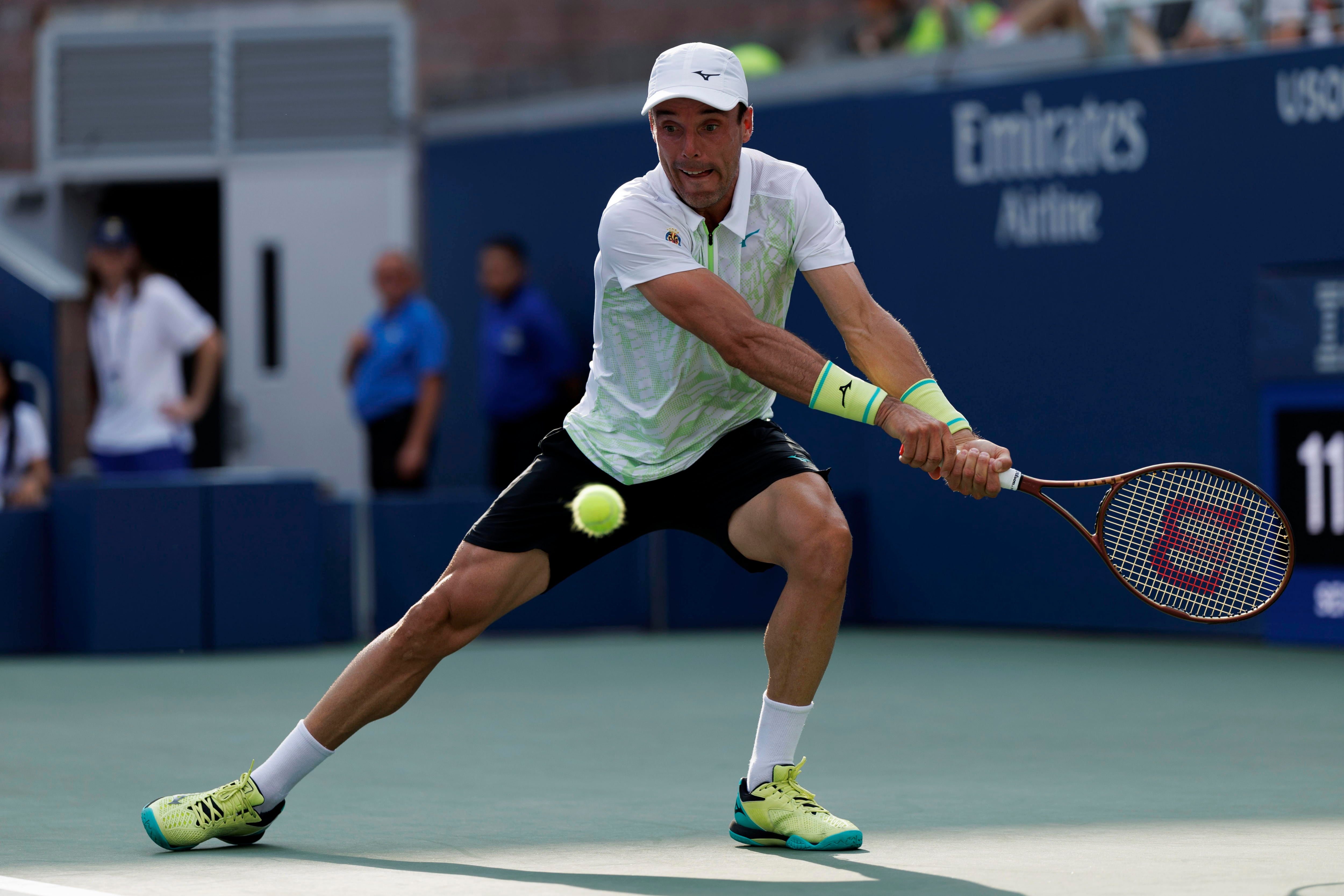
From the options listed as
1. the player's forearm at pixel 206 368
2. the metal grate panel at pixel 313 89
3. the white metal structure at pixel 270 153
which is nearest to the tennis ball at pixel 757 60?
the white metal structure at pixel 270 153

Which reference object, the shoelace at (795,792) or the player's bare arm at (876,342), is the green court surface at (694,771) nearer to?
the shoelace at (795,792)

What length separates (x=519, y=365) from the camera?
1033cm

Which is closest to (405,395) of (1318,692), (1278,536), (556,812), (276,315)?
(276,315)

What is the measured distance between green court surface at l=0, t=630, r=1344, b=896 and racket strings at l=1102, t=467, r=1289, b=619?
20.6 inches

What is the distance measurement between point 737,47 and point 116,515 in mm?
4675

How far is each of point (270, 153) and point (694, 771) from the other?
8.10 metres

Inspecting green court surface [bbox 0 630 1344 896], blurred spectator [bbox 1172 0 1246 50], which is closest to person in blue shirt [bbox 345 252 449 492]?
green court surface [bbox 0 630 1344 896]

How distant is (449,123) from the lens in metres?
11.7

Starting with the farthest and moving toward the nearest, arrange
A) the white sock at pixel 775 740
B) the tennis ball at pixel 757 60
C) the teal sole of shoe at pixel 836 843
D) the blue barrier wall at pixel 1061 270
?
the tennis ball at pixel 757 60 → the blue barrier wall at pixel 1061 270 → the white sock at pixel 775 740 → the teal sole of shoe at pixel 836 843

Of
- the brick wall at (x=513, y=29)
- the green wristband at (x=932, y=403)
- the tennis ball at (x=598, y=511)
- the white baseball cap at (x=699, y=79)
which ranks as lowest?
the tennis ball at (x=598, y=511)

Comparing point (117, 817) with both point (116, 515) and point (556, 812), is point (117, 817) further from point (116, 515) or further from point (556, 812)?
point (116, 515)

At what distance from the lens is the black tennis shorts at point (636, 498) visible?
4.22 m

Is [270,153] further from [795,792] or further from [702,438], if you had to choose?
[795,792]

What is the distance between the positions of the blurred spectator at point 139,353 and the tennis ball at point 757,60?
324cm
